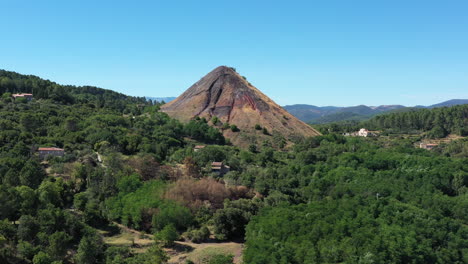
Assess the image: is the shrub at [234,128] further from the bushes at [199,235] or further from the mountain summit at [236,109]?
the bushes at [199,235]

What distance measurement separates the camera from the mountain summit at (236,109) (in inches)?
3693

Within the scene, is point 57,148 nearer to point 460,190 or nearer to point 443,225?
point 443,225

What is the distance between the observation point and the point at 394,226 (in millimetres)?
36281

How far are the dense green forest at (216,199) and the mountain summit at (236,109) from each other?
60.2ft

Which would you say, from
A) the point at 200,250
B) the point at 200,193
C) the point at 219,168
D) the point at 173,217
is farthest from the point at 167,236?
the point at 219,168

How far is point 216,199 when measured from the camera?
1795 inches

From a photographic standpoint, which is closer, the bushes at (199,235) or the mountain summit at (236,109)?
the bushes at (199,235)

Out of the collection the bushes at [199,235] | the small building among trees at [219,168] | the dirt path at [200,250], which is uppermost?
the small building among trees at [219,168]

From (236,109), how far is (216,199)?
60.8 m

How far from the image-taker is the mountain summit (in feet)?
308

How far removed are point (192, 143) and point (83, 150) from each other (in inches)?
993

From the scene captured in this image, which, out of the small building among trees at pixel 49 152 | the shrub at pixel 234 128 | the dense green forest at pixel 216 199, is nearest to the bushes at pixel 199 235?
the dense green forest at pixel 216 199

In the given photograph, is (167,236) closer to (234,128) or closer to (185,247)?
(185,247)

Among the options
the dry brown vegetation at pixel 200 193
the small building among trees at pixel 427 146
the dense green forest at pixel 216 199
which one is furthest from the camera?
the small building among trees at pixel 427 146
